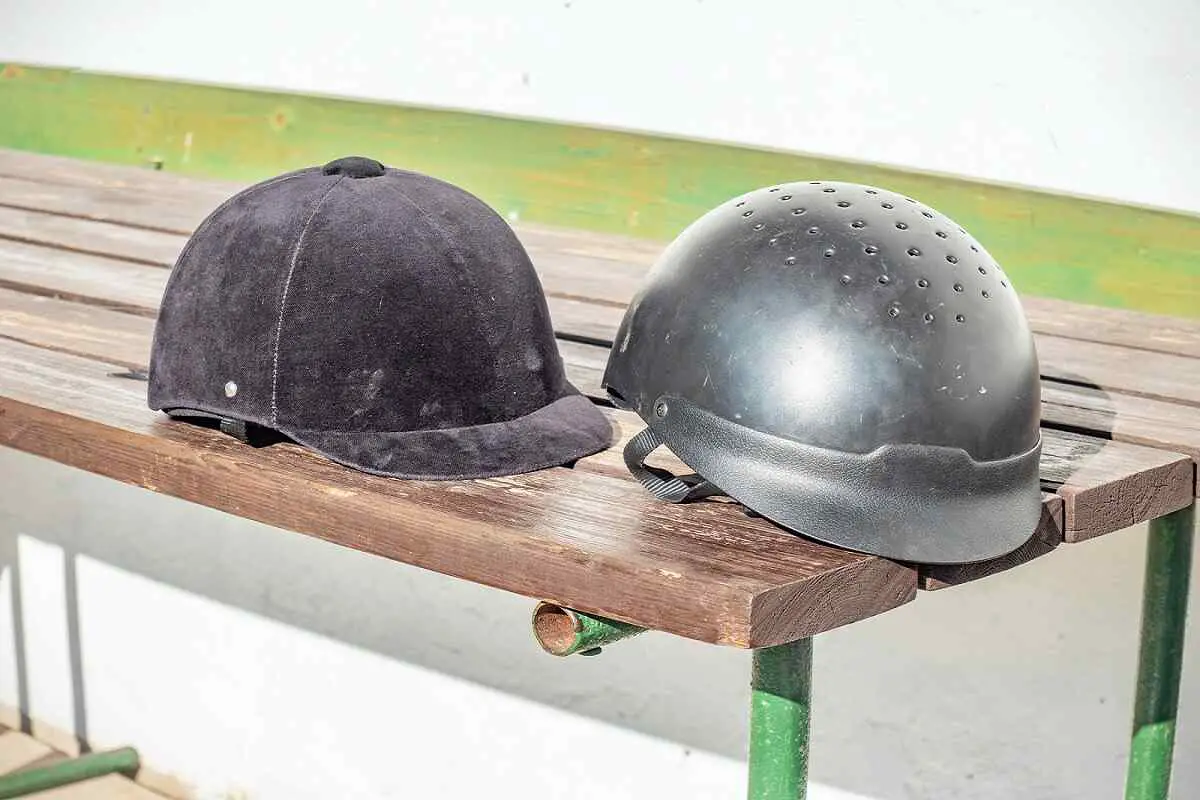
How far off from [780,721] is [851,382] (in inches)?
13.3

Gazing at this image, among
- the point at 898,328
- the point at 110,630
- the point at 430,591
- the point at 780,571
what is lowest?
the point at 110,630

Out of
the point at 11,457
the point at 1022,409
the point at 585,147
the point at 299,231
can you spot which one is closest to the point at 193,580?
the point at 11,457


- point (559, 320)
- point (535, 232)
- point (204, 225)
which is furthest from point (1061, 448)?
point (535, 232)

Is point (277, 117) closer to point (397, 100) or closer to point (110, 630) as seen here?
point (397, 100)

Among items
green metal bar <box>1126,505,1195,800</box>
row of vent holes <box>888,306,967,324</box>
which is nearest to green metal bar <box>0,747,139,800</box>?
green metal bar <box>1126,505,1195,800</box>

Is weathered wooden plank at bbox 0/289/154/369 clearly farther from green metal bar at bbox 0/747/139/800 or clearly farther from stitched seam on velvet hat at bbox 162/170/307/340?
green metal bar at bbox 0/747/139/800

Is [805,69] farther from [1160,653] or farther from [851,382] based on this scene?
[851,382]

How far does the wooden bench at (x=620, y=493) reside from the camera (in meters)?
1.30

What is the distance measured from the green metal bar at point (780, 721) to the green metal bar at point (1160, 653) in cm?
70

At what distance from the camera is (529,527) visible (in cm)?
138

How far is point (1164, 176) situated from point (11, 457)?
2621 millimetres

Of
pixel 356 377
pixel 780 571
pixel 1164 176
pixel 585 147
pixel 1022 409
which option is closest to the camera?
pixel 780 571

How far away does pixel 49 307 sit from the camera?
2.18 m

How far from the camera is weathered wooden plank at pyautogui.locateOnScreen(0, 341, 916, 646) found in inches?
A: 49.5
